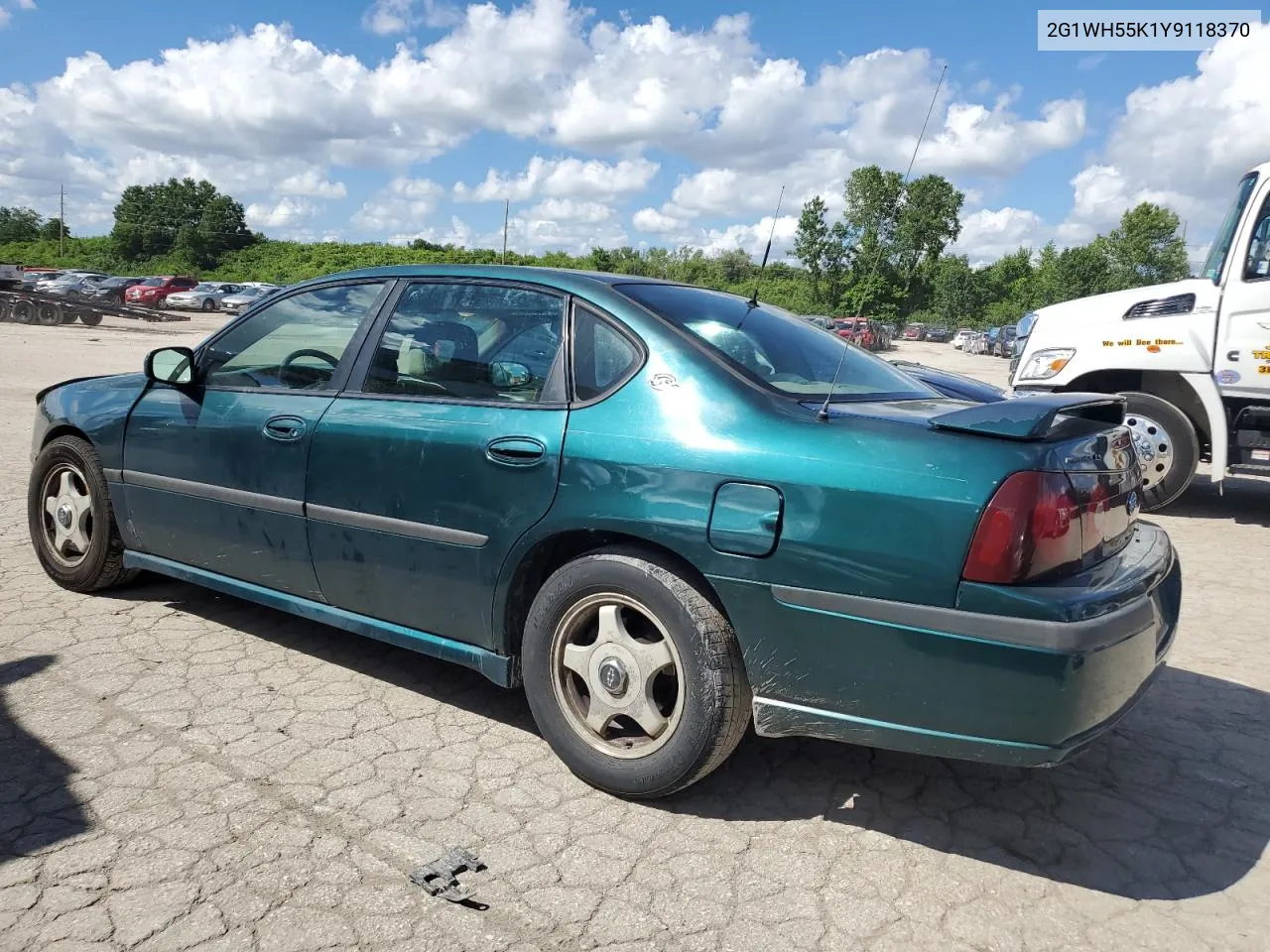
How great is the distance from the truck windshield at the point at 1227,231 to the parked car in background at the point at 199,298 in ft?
148

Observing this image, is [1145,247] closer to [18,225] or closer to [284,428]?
[284,428]

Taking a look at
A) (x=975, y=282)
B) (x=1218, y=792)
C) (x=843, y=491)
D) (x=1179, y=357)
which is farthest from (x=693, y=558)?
(x=975, y=282)

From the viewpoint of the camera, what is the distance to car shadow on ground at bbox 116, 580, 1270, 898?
270cm

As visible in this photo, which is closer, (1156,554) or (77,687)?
(1156,554)

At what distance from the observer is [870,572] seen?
2.45 metres

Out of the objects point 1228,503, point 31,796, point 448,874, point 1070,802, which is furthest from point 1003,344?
point 31,796

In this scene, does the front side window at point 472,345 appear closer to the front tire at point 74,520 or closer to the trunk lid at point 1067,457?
the trunk lid at point 1067,457

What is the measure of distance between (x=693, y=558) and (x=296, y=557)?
1683 millimetres

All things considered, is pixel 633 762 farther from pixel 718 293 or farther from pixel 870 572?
pixel 718 293

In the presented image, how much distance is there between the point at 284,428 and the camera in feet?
11.8

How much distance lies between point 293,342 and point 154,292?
47.2 metres

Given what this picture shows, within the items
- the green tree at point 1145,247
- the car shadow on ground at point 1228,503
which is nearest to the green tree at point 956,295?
the green tree at point 1145,247

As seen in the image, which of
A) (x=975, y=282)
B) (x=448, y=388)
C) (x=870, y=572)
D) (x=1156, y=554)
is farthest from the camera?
(x=975, y=282)

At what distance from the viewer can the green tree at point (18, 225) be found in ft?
315
